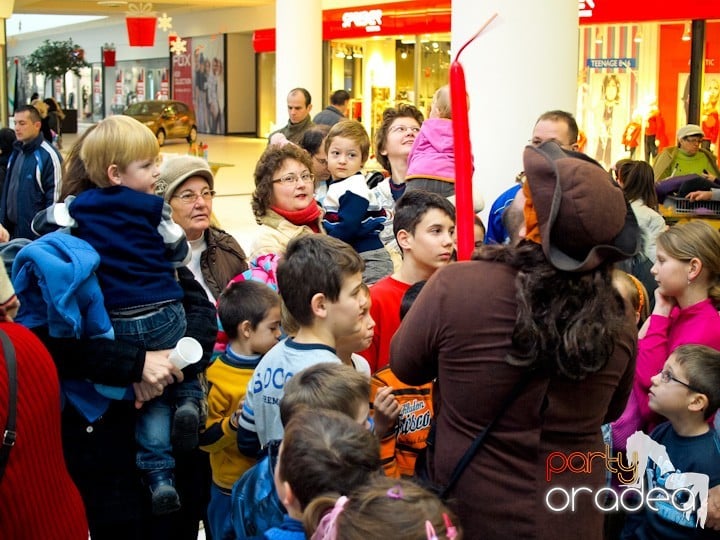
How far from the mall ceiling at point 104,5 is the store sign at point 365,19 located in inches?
281

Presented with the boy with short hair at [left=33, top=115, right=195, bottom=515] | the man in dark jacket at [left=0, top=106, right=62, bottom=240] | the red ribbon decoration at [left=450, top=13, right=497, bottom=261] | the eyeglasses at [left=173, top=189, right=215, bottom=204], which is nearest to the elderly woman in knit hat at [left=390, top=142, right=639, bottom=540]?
the red ribbon decoration at [left=450, top=13, right=497, bottom=261]

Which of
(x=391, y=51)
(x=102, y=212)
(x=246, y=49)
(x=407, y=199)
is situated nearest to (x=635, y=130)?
(x=391, y=51)

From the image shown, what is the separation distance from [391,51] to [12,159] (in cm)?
1640

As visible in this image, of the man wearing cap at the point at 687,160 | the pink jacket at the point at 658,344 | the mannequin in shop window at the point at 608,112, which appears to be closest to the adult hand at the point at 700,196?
the man wearing cap at the point at 687,160

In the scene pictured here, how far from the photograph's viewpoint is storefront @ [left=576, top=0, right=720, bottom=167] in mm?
15375

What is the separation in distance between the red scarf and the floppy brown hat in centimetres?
206

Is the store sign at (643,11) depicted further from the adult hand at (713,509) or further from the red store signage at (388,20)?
the adult hand at (713,509)

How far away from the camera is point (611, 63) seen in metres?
16.5

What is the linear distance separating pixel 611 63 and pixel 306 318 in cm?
1481

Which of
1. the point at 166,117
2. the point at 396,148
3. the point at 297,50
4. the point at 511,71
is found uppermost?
the point at 297,50

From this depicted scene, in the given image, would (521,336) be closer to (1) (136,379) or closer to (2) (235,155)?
(1) (136,379)

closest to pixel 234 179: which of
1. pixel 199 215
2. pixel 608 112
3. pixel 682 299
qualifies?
pixel 608 112

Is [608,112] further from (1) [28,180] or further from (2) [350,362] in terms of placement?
(2) [350,362]

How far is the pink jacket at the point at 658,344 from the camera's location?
12.1 feet
